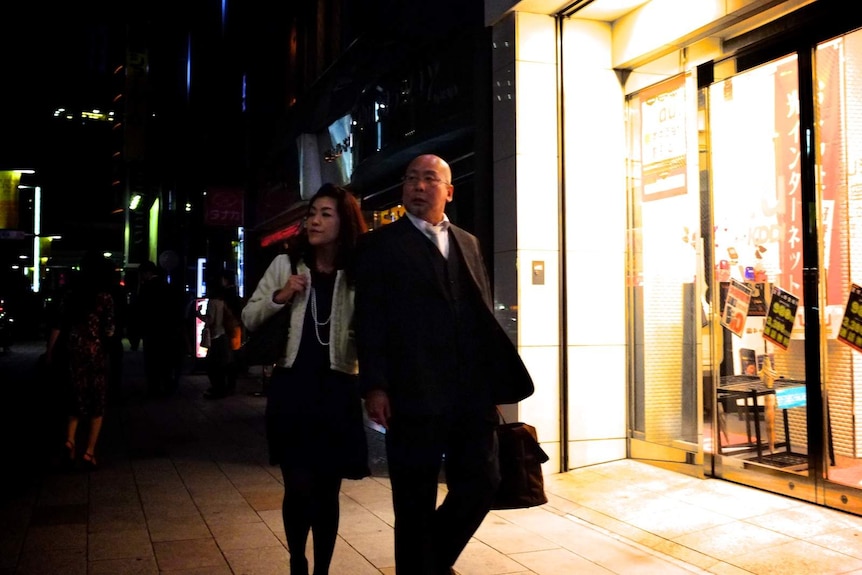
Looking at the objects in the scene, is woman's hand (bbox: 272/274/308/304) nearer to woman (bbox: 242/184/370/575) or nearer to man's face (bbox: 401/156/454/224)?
woman (bbox: 242/184/370/575)

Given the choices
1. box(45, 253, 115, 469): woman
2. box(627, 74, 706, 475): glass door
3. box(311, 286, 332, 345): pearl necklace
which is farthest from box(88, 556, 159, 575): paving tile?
box(627, 74, 706, 475): glass door

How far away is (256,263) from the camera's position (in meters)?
22.4

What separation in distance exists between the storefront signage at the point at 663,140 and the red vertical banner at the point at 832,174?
3.45ft

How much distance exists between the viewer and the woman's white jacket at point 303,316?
12.2 feet

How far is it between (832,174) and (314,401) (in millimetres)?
4498

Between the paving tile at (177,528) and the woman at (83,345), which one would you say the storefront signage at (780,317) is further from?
the woman at (83,345)

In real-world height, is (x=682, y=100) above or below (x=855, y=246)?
above

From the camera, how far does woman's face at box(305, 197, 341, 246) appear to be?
3863 mm

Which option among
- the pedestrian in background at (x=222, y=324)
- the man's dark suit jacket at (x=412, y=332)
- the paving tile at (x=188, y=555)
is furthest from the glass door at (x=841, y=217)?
the pedestrian in background at (x=222, y=324)

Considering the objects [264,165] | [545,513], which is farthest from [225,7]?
[545,513]

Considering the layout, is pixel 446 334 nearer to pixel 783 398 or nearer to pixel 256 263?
pixel 783 398

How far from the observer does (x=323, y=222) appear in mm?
3865

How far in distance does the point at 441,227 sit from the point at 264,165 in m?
18.1

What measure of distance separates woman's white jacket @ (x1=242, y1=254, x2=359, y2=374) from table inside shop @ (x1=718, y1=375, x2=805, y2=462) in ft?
13.1
